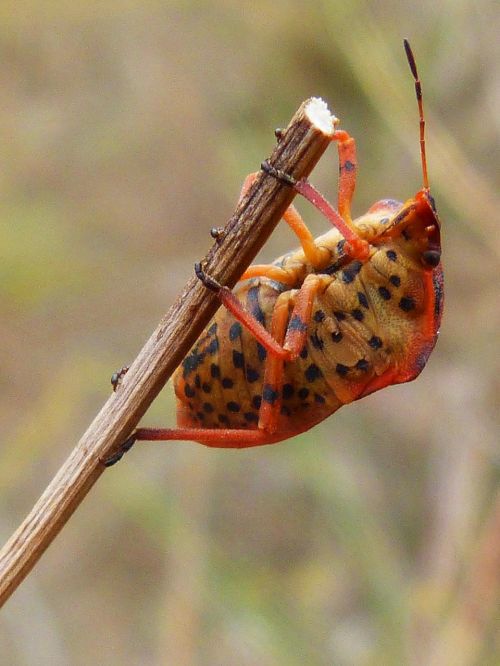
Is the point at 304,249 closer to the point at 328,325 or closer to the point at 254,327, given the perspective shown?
the point at 328,325

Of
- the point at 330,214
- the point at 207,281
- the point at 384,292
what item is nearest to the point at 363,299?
the point at 384,292

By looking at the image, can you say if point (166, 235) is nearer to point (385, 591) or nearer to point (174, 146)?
point (174, 146)

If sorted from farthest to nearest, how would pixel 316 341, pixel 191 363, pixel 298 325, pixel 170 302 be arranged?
pixel 170 302
pixel 191 363
pixel 316 341
pixel 298 325

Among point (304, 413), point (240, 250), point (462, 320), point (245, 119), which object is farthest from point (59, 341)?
point (240, 250)

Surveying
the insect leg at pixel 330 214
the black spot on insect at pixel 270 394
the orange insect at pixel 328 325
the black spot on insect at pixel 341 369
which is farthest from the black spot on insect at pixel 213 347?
the insect leg at pixel 330 214

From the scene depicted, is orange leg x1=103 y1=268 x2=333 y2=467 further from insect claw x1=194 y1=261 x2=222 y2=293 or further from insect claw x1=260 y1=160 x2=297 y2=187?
insect claw x1=260 y1=160 x2=297 y2=187
